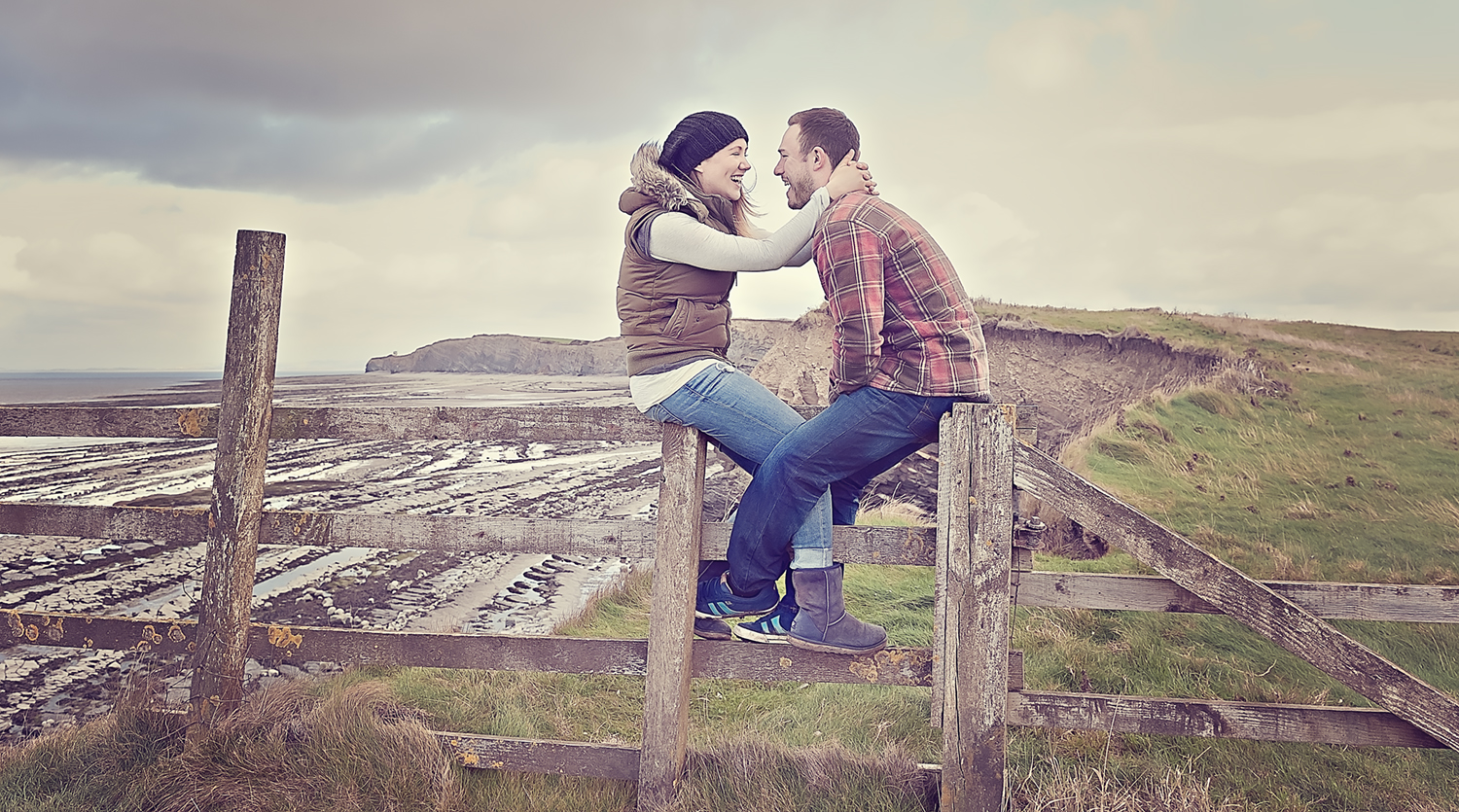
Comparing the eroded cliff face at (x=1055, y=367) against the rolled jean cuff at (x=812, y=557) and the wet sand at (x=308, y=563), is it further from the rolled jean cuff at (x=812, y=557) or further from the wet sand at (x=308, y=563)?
the rolled jean cuff at (x=812, y=557)

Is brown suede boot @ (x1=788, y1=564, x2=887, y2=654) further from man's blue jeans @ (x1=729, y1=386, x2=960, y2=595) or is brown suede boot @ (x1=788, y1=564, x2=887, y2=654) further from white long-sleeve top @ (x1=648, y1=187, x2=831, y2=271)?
white long-sleeve top @ (x1=648, y1=187, x2=831, y2=271)

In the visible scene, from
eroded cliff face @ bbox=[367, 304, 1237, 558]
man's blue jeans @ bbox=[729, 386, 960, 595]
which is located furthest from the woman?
eroded cliff face @ bbox=[367, 304, 1237, 558]

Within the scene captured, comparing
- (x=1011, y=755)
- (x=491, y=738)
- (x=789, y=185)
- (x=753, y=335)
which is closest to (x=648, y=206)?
(x=789, y=185)

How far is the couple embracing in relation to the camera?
296 cm

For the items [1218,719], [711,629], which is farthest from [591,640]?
[1218,719]

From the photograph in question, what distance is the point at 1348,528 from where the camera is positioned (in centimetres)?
843

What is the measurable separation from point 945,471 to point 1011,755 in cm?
179

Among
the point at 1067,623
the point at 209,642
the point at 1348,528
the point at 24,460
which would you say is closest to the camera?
the point at 209,642

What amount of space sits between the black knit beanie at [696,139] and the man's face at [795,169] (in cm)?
18

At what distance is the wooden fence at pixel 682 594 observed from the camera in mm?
3150

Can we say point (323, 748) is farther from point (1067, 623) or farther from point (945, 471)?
point (1067, 623)

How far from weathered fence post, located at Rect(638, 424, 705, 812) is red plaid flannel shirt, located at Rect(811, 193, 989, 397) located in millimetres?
740

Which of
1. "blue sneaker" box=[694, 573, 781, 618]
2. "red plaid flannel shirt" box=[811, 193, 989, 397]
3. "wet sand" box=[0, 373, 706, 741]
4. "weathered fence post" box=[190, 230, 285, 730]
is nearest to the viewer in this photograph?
"red plaid flannel shirt" box=[811, 193, 989, 397]

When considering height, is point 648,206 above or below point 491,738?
above
